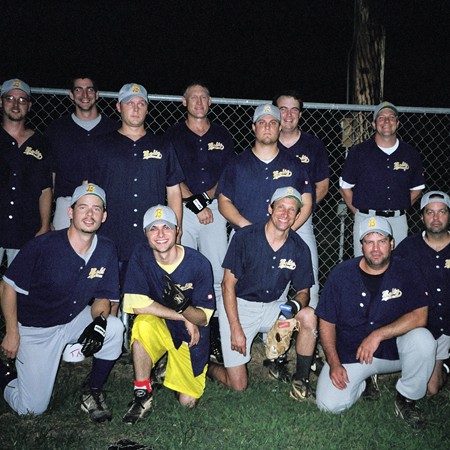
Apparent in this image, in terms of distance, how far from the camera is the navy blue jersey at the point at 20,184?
5.17 meters

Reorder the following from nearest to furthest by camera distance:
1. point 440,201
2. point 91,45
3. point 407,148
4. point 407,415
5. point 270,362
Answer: point 407,415
point 440,201
point 270,362
point 407,148
point 91,45

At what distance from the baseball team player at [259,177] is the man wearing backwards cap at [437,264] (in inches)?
45.2

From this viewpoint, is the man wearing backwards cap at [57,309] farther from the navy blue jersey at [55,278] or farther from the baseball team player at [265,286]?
the baseball team player at [265,286]

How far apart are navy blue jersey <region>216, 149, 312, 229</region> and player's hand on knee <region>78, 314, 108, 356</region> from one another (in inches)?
71.8

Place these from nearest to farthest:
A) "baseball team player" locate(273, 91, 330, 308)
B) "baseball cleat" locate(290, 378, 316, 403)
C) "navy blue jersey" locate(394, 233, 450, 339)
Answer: "baseball cleat" locate(290, 378, 316, 403), "navy blue jersey" locate(394, 233, 450, 339), "baseball team player" locate(273, 91, 330, 308)

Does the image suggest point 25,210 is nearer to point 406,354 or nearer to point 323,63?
point 406,354

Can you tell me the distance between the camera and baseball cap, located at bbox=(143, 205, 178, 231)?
470 centimetres

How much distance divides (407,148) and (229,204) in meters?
2.17

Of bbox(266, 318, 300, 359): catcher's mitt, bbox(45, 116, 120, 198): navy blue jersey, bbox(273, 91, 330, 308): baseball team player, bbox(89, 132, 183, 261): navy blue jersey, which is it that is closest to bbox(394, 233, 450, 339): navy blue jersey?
bbox(273, 91, 330, 308): baseball team player

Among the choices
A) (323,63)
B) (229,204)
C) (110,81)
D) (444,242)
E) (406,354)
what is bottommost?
(406,354)

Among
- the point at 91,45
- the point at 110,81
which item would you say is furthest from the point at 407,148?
the point at 91,45

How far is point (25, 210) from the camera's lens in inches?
207

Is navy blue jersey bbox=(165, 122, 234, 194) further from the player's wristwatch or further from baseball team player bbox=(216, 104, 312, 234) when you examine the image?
baseball team player bbox=(216, 104, 312, 234)

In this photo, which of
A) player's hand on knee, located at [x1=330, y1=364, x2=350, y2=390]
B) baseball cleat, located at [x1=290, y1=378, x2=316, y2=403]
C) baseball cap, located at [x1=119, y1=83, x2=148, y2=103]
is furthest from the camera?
baseball cap, located at [x1=119, y1=83, x2=148, y2=103]
